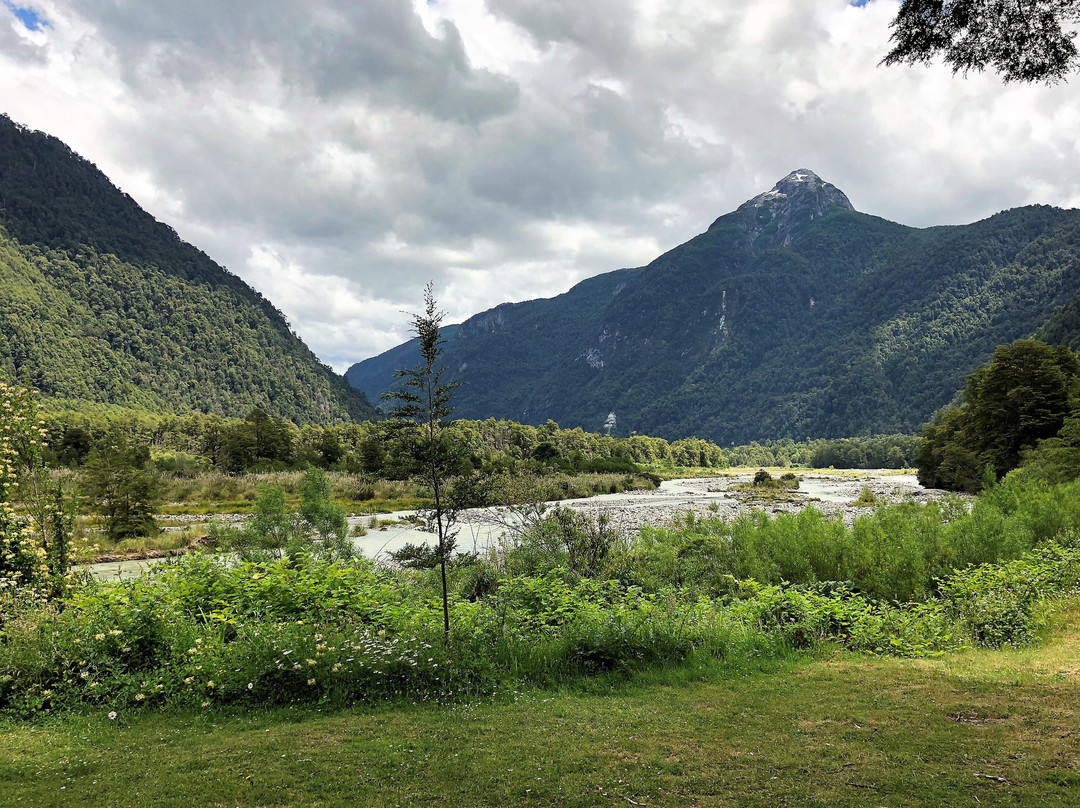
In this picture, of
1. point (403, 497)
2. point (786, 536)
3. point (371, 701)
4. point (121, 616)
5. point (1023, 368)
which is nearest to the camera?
point (371, 701)

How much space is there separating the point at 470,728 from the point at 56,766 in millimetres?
3431

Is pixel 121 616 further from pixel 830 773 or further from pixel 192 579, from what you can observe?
pixel 830 773

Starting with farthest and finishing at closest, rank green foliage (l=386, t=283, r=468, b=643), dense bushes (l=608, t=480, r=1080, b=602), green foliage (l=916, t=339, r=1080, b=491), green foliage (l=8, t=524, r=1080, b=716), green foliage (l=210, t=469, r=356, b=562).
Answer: green foliage (l=916, t=339, r=1080, b=491), green foliage (l=210, t=469, r=356, b=562), dense bushes (l=608, t=480, r=1080, b=602), green foliage (l=386, t=283, r=468, b=643), green foliage (l=8, t=524, r=1080, b=716)

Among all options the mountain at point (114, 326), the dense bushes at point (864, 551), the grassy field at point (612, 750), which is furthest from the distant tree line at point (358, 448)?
the mountain at point (114, 326)

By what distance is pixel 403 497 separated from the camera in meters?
48.0

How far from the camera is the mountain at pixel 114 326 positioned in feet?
432

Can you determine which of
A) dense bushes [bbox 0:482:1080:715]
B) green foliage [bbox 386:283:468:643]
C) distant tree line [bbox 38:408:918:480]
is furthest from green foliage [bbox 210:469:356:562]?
green foliage [bbox 386:283:468:643]

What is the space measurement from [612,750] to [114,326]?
199786 millimetres

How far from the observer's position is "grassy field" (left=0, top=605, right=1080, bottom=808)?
400 cm

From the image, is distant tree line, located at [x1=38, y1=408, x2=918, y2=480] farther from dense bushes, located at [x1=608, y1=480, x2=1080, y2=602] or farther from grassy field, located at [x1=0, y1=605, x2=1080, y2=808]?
dense bushes, located at [x1=608, y1=480, x2=1080, y2=602]

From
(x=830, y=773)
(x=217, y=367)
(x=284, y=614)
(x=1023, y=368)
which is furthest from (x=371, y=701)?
Answer: (x=217, y=367)

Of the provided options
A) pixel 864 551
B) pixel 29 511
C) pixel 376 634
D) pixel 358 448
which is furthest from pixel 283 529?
pixel 358 448

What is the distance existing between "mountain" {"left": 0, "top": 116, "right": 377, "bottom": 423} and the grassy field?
5679 inches

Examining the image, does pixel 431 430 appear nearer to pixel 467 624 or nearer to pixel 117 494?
pixel 467 624
